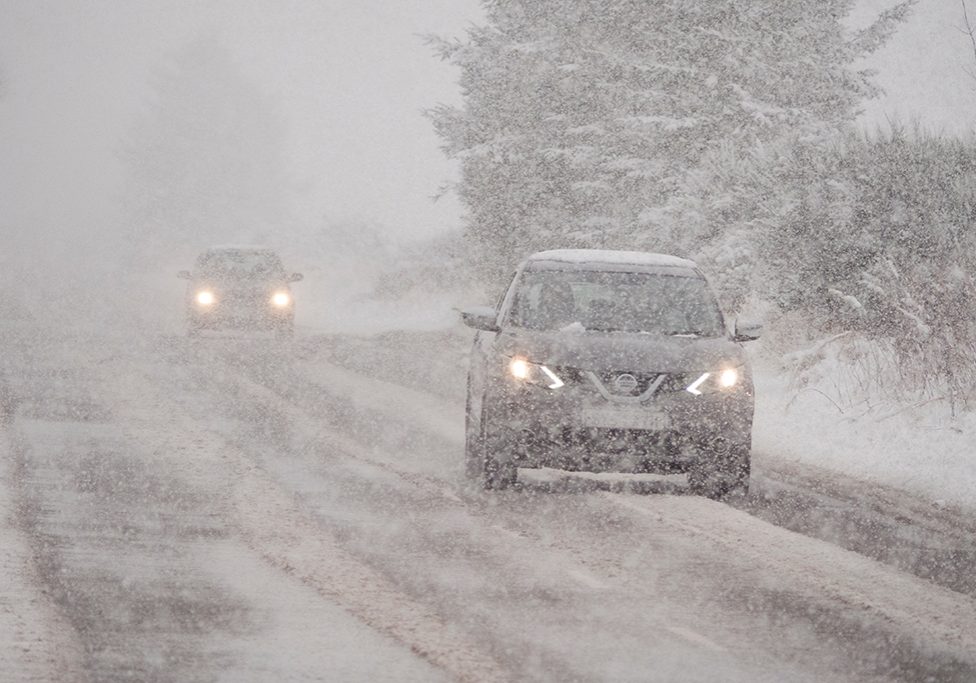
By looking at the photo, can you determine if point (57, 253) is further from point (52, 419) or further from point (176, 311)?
point (52, 419)

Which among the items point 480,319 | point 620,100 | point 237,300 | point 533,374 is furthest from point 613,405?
point 237,300

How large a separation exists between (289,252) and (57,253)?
30712 millimetres

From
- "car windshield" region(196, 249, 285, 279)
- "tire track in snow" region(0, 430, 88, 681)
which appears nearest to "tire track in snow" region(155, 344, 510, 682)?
"tire track in snow" region(0, 430, 88, 681)

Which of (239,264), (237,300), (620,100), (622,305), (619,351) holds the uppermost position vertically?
(620,100)

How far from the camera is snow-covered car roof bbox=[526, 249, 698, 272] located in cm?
1031

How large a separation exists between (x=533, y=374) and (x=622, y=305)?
1.53 meters

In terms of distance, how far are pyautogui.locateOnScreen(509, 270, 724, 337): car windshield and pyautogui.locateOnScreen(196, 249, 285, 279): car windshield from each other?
48.6 ft

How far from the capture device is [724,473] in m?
8.98

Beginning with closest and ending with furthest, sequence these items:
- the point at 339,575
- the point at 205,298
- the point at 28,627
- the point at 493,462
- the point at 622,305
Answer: the point at 28,627, the point at 339,575, the point at 493,462, the point at 622,305, the point at 205,298

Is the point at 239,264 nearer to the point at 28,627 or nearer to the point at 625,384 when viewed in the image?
the point at 625,384

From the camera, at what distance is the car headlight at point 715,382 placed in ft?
29.1

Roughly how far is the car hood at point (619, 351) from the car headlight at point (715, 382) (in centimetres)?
6

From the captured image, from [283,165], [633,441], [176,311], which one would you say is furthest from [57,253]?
[633,441]

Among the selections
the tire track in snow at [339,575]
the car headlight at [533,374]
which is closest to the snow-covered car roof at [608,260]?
the car headlight at [533,374]
